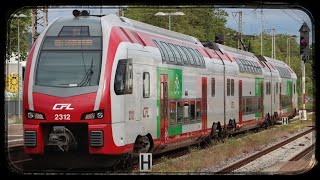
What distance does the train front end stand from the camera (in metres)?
8.16

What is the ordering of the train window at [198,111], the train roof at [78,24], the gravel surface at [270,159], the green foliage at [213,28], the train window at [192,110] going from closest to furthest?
the green foliage at [213,28], the gravel surface at [270,159], the train roof at [78,24], the train window at [192,110], the train window at [198,111]

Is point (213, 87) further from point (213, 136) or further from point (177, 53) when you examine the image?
point (177, 53)

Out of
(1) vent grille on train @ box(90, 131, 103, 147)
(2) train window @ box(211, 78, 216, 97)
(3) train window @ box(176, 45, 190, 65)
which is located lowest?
(1) vent grille on train @ box(90, 131, 103, 147)

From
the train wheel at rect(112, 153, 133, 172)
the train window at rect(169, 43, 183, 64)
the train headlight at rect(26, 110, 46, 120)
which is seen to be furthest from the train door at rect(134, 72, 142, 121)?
the train window at rect(169, 43, 183, 64)

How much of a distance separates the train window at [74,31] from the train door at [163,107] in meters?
2.10

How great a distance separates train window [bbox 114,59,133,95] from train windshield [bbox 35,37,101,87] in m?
0.30

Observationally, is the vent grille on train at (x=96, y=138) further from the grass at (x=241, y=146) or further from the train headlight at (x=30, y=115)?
the grass at (x=241, y=146)

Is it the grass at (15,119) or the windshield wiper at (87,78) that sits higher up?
the windshield wiper at (87,78)

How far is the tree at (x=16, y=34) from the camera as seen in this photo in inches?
253

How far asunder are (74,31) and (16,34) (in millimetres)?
1608

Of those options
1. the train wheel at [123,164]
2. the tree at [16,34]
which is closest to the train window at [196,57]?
the train wheel at [123,164]

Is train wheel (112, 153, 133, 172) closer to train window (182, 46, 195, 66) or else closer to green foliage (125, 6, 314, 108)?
green foliage (125, 6, 314, 108)

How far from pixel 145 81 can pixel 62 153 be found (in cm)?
209
